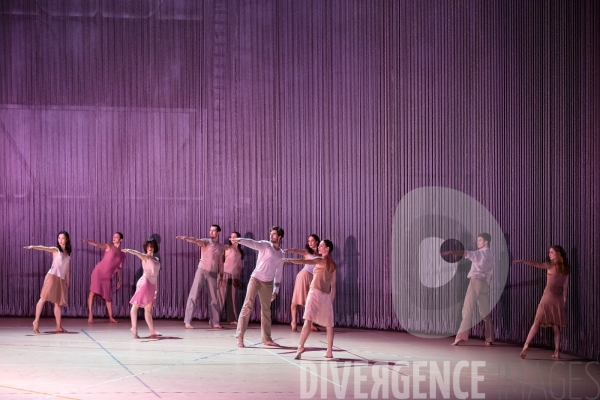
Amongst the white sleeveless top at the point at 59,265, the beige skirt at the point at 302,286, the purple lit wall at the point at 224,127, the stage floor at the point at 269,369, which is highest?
the purple lit wall at the point at 224,127

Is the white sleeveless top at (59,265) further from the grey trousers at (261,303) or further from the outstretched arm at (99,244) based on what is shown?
the grey trousers at (261,303)

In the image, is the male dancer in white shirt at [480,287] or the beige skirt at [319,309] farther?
the male dancer in white shirt at [480,287]

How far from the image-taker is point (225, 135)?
14312 mm

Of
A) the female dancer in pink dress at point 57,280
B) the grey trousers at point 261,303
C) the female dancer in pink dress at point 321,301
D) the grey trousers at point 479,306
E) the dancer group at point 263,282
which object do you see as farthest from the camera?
the female dancer in pink dress at point 57,280

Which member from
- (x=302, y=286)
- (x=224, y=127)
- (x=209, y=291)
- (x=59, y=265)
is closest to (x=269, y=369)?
(x=302, y=286)

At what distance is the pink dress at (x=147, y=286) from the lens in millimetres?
11367

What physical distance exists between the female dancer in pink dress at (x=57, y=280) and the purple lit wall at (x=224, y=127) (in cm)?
216

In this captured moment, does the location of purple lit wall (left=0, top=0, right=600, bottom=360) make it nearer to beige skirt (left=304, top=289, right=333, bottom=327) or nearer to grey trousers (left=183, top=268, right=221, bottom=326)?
grey trousers (left=183, top=268, right=221, bottom=326)

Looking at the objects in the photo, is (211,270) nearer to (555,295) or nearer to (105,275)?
(105,275)

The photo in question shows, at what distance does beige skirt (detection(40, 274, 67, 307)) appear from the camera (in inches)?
471

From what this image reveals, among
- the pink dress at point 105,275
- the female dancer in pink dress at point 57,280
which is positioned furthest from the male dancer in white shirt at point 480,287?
the pink dress at point 105,275

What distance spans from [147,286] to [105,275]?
266 cm

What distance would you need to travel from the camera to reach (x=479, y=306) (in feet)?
37.5

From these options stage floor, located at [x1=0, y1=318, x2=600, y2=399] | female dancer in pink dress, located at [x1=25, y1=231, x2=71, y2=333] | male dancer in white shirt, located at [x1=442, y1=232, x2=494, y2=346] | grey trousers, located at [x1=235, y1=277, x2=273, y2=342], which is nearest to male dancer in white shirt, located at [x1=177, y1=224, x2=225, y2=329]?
stage floor, located at [x1=0, y1=318, x2=600, y2=399]
